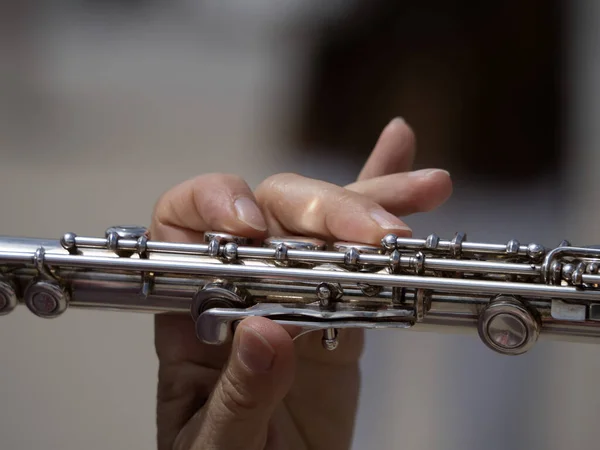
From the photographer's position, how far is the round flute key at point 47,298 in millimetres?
598

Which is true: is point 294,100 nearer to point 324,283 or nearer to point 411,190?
point 411,190

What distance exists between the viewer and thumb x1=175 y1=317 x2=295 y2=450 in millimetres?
517

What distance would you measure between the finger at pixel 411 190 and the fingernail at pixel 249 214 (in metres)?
0.16

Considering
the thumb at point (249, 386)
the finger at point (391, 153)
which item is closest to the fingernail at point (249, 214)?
the thumb at point (249, 386)

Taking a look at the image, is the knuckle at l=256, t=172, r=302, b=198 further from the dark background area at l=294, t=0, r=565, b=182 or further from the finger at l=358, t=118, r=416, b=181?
the dark background area at l=294, t=0, r=565, b=182

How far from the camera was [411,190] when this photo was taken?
725mm

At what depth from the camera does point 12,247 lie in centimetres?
61

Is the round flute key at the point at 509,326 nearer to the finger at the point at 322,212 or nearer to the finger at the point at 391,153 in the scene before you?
the finger at the point at 322,212

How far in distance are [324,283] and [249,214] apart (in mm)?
114

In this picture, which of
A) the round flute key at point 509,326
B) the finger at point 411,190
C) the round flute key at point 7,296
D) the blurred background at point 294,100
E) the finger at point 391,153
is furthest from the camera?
the blurred background at point 294,100

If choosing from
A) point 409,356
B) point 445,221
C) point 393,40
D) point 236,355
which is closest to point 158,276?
point 236,355

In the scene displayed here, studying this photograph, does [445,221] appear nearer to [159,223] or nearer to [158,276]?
[159,223]

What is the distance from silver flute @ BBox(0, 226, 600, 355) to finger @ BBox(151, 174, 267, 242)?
0.9 inches

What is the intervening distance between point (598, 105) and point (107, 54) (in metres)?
1.59
